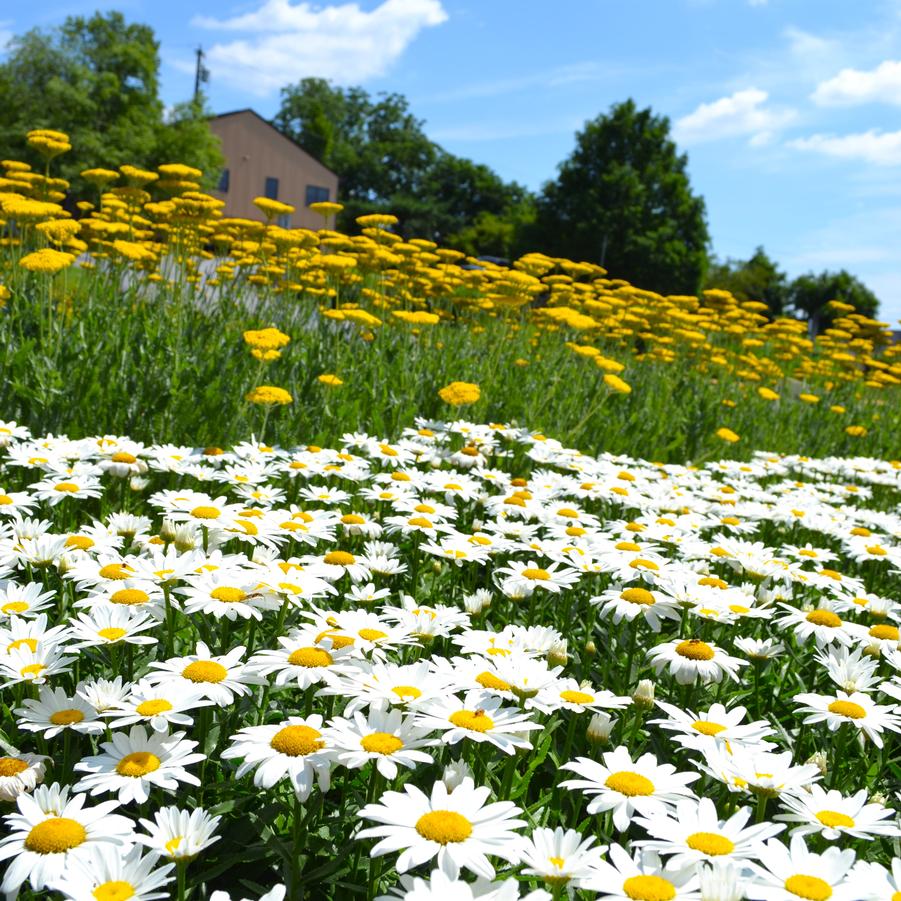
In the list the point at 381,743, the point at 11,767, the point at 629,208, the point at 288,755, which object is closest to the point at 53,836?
the point at 11,767

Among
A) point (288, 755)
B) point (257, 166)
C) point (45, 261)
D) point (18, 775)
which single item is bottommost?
point (18, 775)

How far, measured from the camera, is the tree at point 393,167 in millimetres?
66562

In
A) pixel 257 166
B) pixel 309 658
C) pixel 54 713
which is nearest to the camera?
pixel 54 713

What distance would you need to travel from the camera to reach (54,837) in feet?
4.24

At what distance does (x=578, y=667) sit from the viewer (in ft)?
7.97

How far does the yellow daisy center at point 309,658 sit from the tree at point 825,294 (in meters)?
51.2

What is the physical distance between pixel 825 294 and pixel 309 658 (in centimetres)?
5537

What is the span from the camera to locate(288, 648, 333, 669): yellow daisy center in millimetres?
1758

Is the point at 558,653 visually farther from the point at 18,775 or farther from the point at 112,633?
the point at 18,775

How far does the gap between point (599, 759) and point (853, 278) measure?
2180 inches

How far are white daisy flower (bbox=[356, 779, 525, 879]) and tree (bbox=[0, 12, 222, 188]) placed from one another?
38.0 m

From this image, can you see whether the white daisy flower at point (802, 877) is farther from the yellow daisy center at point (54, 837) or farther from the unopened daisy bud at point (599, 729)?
the yellow daisy center at point (54, 837)

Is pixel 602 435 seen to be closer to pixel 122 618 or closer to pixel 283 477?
→ pixel 283 477

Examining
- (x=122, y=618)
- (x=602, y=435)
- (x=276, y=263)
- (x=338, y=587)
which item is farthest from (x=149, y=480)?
(x=276, y=263)
